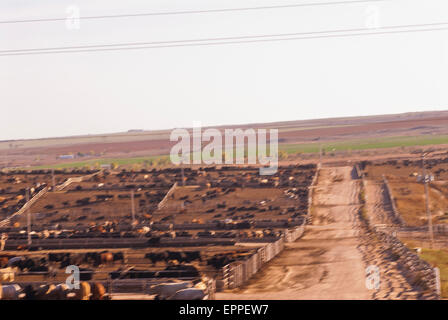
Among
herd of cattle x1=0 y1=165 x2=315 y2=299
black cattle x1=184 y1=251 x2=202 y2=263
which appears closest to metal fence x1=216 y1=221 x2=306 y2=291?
herd of cattle x1=0 y1=165 x2=315 y2=299

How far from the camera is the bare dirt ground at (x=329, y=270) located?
32.1 metres

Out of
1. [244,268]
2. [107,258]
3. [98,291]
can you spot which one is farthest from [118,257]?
[98,291]

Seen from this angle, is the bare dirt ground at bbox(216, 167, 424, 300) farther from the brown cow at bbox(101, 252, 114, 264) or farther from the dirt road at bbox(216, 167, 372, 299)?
the brown cow at bbox(101, 252, 114, 264)

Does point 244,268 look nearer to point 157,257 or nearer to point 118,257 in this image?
point 157,257

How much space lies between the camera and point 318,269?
40781 millimetres

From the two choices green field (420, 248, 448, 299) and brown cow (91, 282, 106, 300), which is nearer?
brown cow (91, 282, 106, 300)

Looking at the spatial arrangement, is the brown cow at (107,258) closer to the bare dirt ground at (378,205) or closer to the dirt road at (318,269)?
the dirt road at (318,269)

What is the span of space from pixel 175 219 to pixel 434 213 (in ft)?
84.5

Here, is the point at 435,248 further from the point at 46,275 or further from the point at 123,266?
the point at 46,275

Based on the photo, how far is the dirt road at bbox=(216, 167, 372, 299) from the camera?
108ft

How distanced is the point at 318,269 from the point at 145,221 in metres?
35.6

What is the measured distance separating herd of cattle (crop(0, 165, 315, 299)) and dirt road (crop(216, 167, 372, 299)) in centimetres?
257

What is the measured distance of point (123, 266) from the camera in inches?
1753
